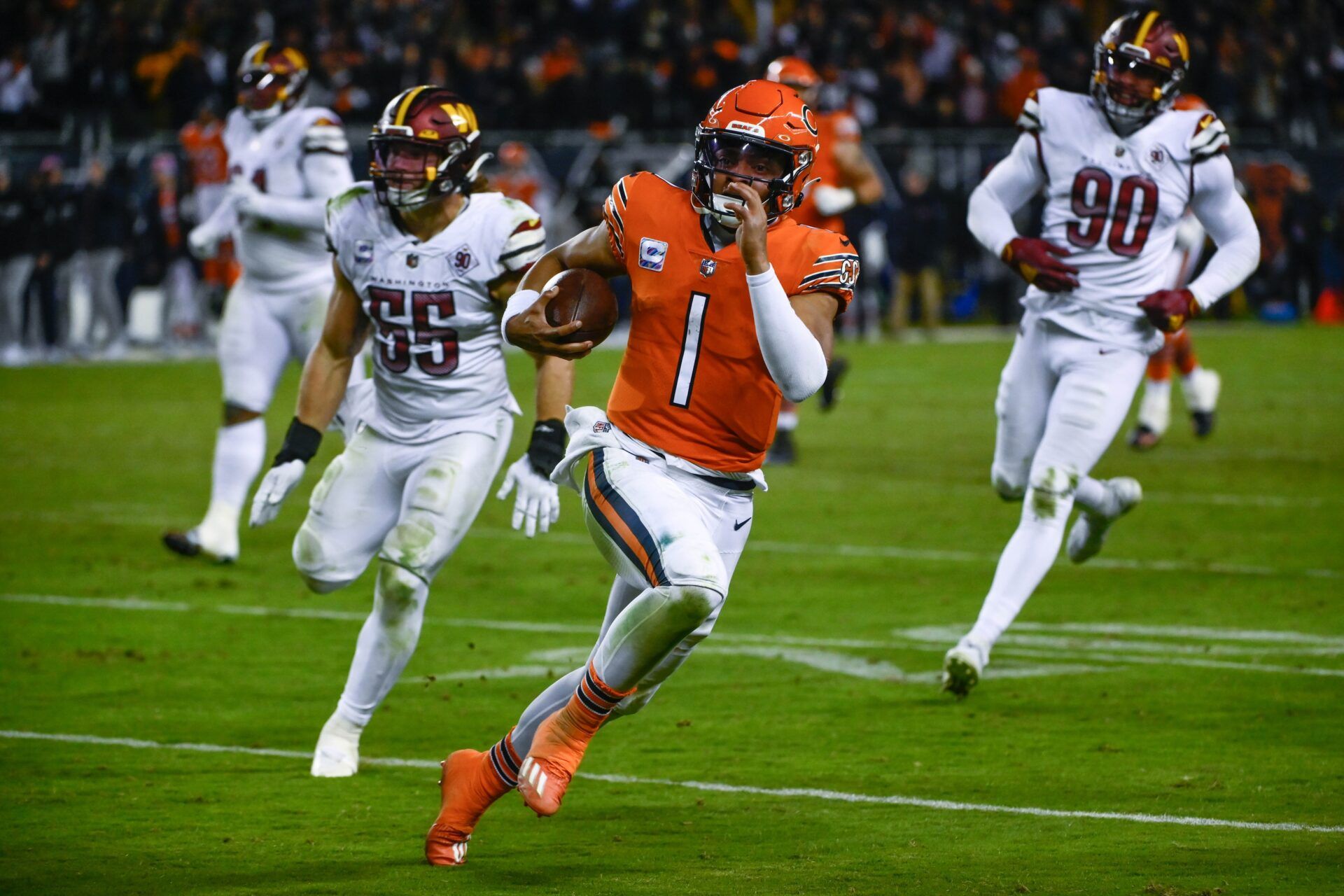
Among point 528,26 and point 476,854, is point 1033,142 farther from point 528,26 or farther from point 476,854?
point 528,26

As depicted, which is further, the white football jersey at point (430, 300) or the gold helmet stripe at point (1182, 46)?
the gold helmet stripe at point (1182, 46)

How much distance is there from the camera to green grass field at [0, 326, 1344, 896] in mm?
Result: 4445

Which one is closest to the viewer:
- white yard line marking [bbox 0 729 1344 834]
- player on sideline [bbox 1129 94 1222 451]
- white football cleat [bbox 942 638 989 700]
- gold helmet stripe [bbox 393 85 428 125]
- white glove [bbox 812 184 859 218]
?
white yard line marking [bbox 0 729 1344 834]

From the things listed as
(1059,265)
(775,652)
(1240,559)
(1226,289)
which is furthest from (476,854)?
(1240,559)

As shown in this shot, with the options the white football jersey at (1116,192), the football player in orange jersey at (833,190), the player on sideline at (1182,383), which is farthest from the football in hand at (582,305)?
the player on sideline at (1182,383)

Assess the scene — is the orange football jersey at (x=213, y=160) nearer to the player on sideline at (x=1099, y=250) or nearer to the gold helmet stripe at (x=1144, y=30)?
the player on sideline at (x=1099, y=250)

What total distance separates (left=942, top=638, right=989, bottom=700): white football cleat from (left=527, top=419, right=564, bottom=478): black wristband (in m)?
1.53

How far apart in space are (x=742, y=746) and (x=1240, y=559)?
3.98 meters

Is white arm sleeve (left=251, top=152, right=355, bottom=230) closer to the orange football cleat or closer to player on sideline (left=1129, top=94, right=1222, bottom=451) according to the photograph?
the orange football cleat

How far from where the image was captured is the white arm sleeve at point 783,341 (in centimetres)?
412

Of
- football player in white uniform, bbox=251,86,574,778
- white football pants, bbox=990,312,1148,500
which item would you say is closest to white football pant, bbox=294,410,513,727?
football player in white uniform, bbox=251,86,574,778

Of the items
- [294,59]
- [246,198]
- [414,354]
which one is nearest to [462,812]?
[414,354]

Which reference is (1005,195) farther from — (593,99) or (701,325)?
(593,99)

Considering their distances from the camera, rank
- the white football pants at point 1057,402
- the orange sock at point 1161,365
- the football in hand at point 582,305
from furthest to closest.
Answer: the orange sock at point 1161,365 → the white football pants at point 1057,402 → the football in hand at point 582,305
